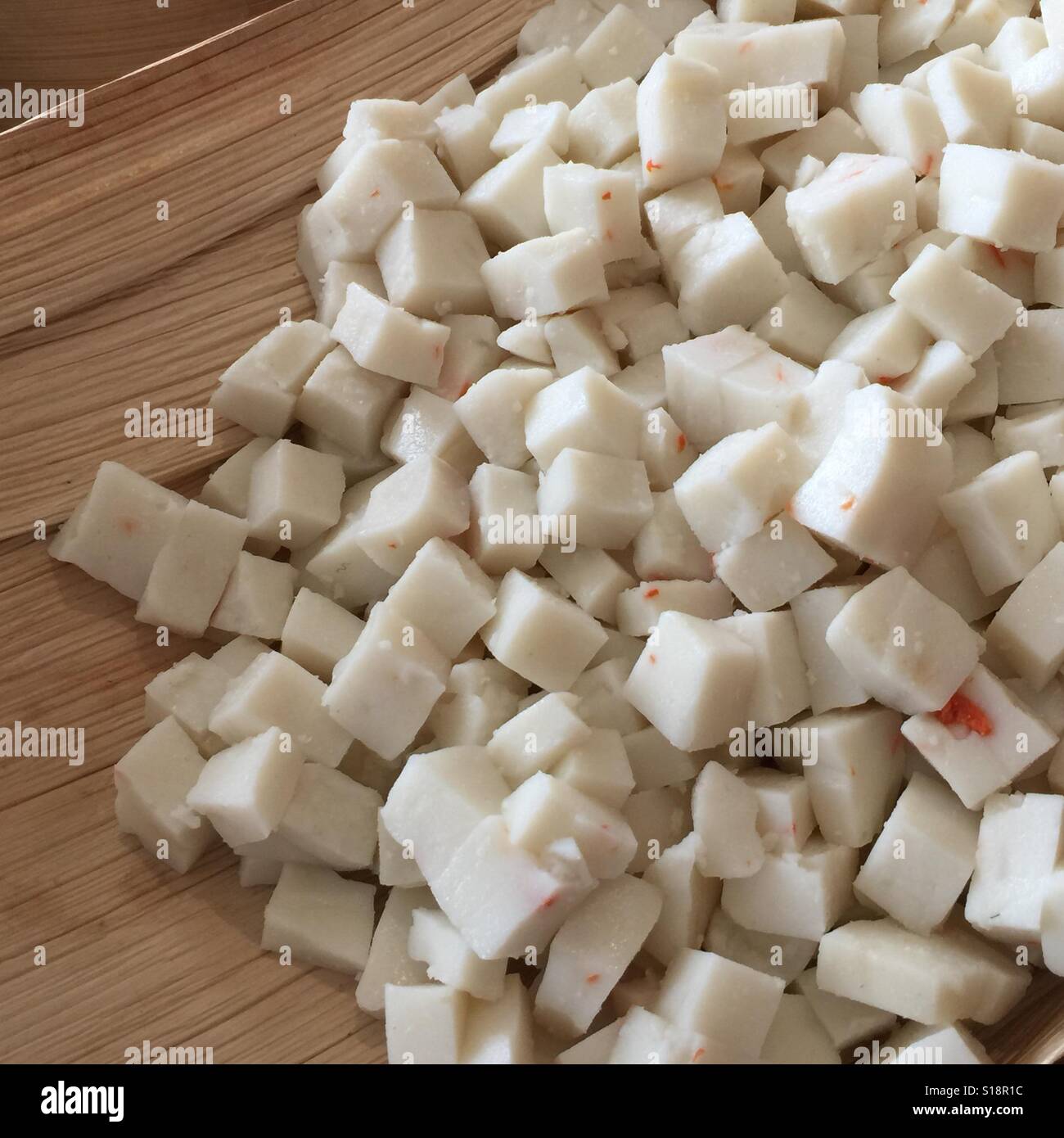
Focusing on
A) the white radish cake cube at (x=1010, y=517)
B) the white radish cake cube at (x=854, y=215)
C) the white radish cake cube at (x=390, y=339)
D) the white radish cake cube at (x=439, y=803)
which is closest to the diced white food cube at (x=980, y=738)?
the white radish cake cube at (x=1010, y=517)

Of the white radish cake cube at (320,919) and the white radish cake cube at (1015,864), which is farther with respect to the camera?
the white radish cake cube at (320,919)

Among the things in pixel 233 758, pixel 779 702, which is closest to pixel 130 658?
pixel 233 758

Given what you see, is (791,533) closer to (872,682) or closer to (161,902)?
(872,682)

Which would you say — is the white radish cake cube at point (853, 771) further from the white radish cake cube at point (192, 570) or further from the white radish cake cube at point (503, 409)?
the white radish cake cube at point (192, 570)

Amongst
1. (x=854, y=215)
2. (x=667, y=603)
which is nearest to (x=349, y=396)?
(x=667, y=603)

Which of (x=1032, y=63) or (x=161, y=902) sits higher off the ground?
(x=1032, y=63)

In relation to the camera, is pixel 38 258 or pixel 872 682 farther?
pixel 38 258
